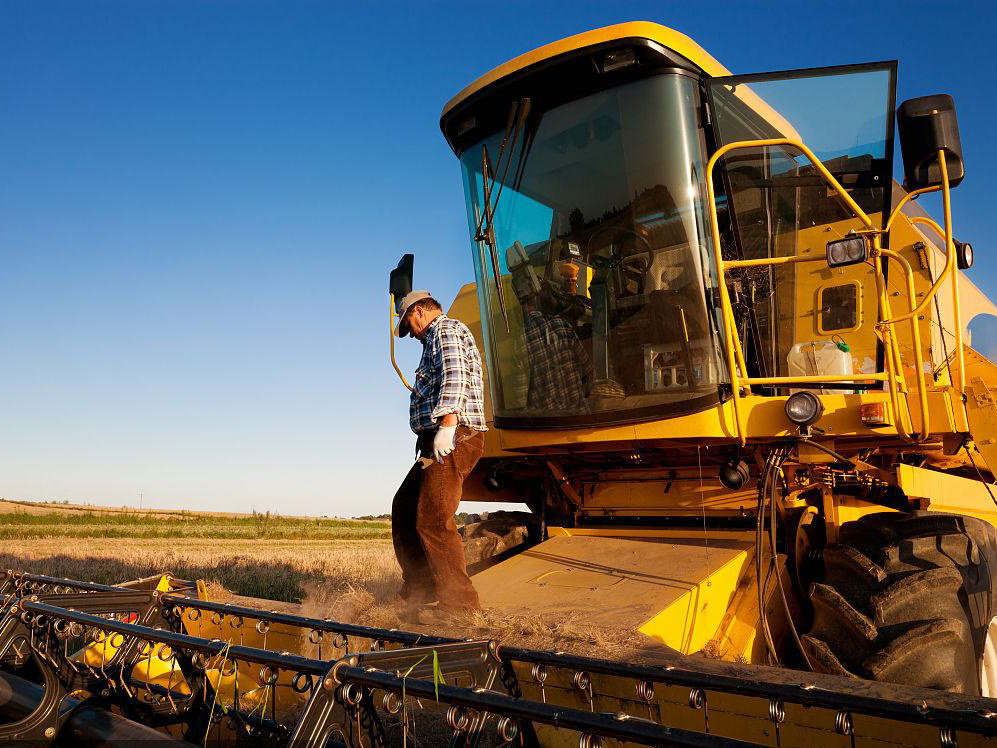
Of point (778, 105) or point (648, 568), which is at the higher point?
point (778, 105)

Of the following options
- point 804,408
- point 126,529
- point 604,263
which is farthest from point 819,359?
point 126,529

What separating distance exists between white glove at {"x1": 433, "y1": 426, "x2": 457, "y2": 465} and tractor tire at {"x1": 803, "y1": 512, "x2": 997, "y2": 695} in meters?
1.84

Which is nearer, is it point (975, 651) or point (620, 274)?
point (975, 651)

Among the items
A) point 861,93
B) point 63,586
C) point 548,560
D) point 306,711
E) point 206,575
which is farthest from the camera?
point 206,575

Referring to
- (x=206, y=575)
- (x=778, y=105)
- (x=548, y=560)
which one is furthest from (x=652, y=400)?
(x=206, y=575)

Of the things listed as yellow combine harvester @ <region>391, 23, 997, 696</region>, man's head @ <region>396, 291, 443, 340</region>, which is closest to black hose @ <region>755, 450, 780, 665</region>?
yellow combine harvester @ <region>391, 23, 997, 696</region>

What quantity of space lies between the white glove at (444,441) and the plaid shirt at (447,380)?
88 mm

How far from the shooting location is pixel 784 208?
4.48m

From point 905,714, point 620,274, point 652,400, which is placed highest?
point 620,274

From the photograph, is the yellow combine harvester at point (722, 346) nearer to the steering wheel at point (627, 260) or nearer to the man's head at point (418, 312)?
the steering wheel at point (627, 260)

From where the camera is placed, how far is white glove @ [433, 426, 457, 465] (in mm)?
3684

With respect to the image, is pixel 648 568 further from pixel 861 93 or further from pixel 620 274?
pixel 861 93

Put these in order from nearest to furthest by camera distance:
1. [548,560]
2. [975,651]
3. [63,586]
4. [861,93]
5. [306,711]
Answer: [306,711], [975,651], [63,586], [861,93], [548,560]

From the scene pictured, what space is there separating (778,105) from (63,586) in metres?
4.59
